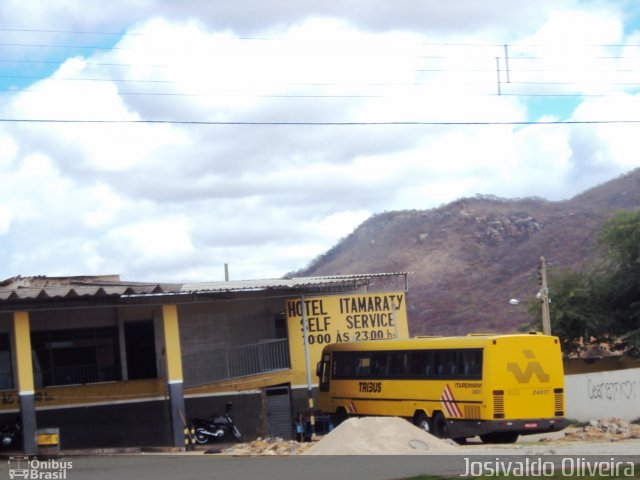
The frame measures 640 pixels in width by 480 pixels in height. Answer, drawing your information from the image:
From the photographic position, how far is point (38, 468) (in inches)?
840

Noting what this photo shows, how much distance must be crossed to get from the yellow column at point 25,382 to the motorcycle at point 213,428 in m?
6.23

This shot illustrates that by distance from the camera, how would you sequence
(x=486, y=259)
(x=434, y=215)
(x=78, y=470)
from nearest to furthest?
(x=78, y=470), (x=486, y=259), (x=434, y=215)

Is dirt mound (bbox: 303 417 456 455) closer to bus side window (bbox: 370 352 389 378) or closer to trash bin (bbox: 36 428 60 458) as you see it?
trash bin (bbox: 36 428 60 458)

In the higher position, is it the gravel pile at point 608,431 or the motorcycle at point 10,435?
the motorcycle at point 10,435

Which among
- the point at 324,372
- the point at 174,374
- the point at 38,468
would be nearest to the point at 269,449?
the point at 38,468

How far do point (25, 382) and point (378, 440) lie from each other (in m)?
10.9

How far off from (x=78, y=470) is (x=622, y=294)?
2929 centimetres

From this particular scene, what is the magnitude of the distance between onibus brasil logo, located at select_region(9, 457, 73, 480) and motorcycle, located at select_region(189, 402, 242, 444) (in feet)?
27.9

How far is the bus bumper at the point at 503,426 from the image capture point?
88.7ft

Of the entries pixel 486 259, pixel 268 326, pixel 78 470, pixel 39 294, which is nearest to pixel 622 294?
pixel 268 326

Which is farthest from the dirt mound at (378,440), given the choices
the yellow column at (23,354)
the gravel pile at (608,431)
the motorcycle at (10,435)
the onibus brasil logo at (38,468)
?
the motorcycle at (10,435)

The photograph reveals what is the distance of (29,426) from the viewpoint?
2780 centimetres

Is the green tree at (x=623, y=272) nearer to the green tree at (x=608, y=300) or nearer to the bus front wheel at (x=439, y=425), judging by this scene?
the green tree at (x=608, y=300)

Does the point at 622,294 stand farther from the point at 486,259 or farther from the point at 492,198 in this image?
the point at 492,198
